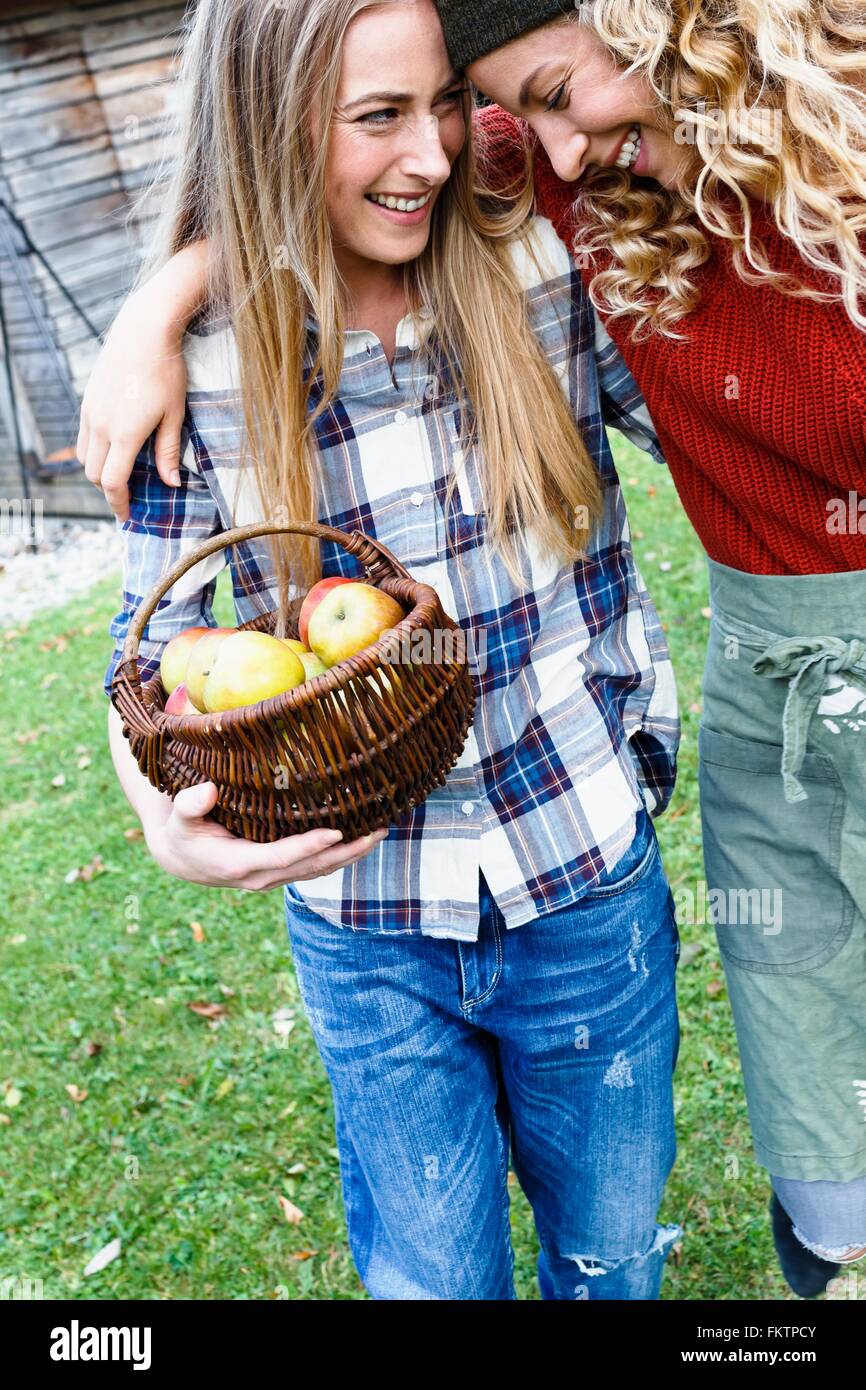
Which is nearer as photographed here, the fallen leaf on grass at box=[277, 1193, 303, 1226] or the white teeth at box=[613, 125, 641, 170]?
the white teeth at box=[613, 125, 641, 170]

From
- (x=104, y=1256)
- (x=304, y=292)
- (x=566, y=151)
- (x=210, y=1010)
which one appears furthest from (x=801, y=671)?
(x=210, y=1010)

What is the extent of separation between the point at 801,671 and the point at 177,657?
88 centimetres

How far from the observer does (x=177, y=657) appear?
5.65 feet

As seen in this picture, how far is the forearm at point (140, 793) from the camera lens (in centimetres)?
186

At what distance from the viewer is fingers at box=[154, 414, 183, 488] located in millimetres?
1806

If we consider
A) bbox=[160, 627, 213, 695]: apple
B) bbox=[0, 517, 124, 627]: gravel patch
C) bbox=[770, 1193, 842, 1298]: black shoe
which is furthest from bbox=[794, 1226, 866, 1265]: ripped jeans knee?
bbox=[0, 517, 124, 627]: gravel patch

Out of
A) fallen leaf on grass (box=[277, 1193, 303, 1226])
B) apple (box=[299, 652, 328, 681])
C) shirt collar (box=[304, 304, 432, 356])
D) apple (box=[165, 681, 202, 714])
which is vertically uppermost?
shirt collar (box=[304, 304, 432, 356])

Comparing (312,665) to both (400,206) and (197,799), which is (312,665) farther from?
(400,206)

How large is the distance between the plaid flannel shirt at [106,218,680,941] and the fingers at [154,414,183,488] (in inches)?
1.1

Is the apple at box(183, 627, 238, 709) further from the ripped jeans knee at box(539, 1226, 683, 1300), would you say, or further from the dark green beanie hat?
the ripped jeans knee at box(539, 1226, 683, 1300)

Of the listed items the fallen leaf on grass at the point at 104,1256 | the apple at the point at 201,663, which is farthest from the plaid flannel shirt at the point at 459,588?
the fallen leaf on grass at the point at 104,1256

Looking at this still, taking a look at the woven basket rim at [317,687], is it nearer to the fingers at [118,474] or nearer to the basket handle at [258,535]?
the basket handle at [258,535]
